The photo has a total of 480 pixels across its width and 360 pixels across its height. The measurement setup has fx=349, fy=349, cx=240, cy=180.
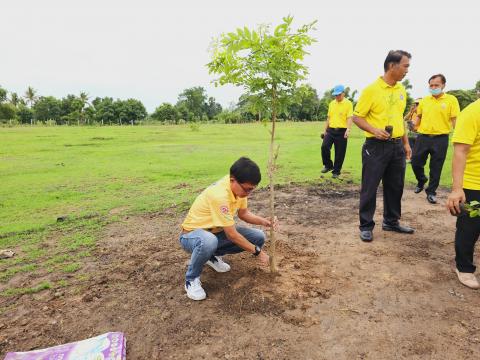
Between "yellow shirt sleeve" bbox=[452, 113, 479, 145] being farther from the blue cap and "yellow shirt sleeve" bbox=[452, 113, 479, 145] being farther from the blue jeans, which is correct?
the blue cap

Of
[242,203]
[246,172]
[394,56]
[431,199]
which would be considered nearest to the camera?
[246,172]

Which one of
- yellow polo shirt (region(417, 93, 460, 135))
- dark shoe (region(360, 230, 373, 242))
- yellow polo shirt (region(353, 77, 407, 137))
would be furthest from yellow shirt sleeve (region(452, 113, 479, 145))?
yellow polo shirt (region(417, 93, 460, 135))

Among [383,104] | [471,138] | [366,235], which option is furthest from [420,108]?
[471,138]

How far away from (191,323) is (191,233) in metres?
0.87

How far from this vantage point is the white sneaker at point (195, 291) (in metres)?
3.50

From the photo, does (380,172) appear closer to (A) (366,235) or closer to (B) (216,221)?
(A) (366,235)

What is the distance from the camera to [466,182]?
3521 mm

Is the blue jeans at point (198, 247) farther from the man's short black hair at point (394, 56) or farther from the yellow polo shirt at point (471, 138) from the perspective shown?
the man's short black hair at point (394, 56)

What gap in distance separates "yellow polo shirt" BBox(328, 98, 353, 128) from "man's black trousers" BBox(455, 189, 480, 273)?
527cm

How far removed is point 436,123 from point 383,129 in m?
2.70

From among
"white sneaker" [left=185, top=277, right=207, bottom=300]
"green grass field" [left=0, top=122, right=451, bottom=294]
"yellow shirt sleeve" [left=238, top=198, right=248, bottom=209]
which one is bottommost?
"green grass field" [left=0, top=122, right=451, bottom=294]

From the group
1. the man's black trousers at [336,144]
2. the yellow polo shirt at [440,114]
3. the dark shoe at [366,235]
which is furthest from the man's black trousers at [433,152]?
the dark shoe at [366,235]

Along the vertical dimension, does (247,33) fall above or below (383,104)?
above

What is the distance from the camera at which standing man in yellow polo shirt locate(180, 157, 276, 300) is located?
3336 millimetres
